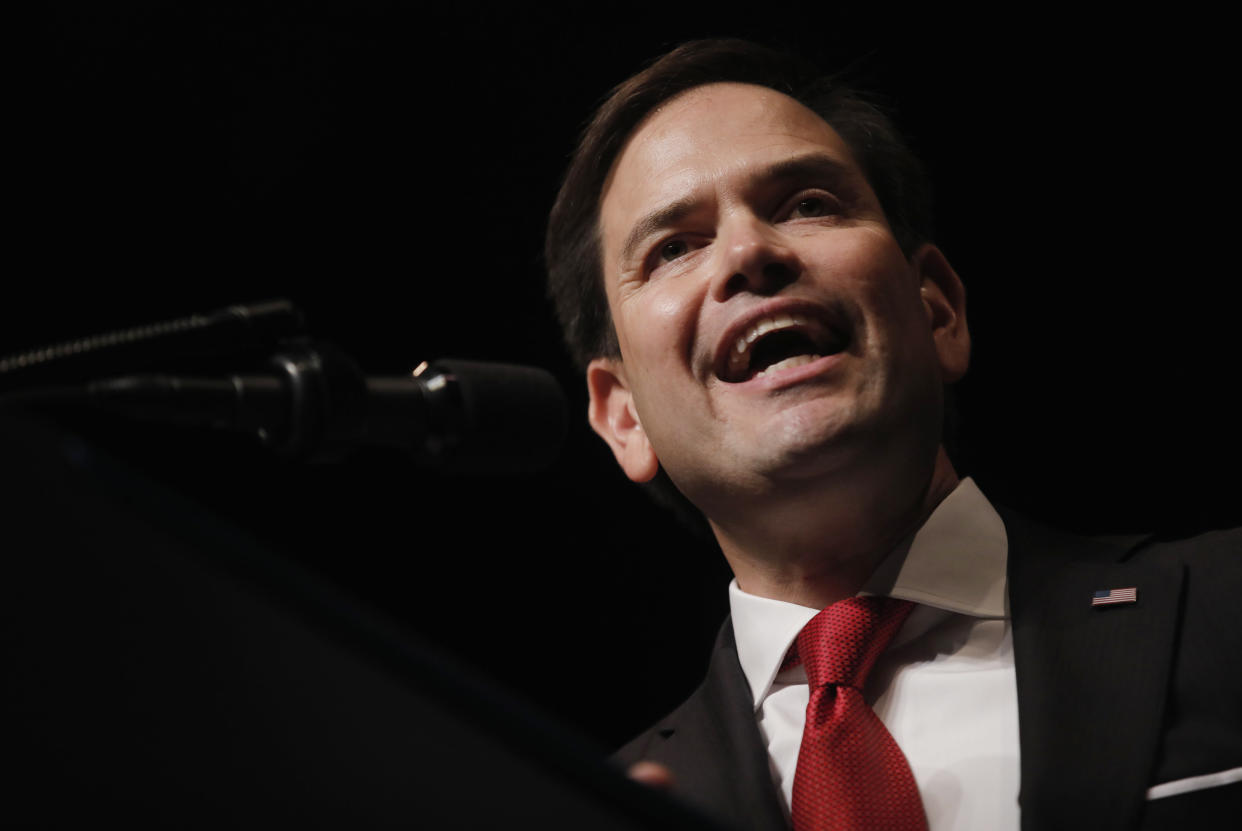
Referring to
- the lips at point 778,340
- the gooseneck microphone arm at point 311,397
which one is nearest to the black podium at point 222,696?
the gooseneck microphone arm at point 311,397

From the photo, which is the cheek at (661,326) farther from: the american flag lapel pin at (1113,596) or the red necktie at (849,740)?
the american flag lapel pin at (1113,596)

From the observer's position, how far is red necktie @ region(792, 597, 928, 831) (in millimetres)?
1395

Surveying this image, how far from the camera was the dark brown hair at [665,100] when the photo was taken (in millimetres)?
2023

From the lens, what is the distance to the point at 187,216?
2.08 meters

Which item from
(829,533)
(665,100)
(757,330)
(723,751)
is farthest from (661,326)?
(723,751)

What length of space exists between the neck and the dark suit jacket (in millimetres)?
172

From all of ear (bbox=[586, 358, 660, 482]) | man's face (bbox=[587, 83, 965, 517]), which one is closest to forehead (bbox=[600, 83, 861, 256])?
man's face (bbox=[587, 83, 965, 517])

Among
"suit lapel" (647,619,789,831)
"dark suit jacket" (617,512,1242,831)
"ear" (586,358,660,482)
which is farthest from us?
"ear" (586,358,660,482)

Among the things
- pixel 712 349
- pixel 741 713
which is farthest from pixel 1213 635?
pixel 712 349

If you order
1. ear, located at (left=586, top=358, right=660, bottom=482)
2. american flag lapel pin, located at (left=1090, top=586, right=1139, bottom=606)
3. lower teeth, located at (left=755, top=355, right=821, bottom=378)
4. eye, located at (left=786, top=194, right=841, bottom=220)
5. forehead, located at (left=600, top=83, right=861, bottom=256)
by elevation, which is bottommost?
american flag lapel pin, located at (left=1090, top=586, right=1139, bottom=606)

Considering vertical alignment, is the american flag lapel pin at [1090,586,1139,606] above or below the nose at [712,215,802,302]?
below

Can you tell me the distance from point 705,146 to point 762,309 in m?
0.38

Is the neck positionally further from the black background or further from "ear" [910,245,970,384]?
the black background

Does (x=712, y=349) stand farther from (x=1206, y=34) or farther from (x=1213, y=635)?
(x=1206, y=34)
